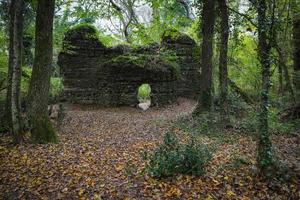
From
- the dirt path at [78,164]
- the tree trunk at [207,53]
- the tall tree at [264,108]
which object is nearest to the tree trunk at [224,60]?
the tree trunk at [207,53]

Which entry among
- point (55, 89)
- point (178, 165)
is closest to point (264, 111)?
point (178, 165)

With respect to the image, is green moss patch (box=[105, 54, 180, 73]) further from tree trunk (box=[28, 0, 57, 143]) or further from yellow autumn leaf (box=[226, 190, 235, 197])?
yellow autumn leaf (box=[226, 190, 235, 197])

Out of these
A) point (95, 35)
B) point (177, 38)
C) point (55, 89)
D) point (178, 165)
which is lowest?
point (178, 165)

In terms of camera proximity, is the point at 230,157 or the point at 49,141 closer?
the point at 230,157

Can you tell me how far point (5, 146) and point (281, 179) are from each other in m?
7.24

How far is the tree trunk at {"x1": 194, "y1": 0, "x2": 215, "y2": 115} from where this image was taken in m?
10.8

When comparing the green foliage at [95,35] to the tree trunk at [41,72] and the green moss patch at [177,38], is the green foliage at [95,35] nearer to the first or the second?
the green moss patch at [177,38]

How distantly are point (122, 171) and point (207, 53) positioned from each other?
6977mm

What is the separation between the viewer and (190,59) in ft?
66.2

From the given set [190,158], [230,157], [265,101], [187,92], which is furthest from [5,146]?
[187,92]

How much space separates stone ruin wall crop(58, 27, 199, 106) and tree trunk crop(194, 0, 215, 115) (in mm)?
5443

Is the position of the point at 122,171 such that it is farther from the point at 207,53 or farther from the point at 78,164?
the point at 207,53

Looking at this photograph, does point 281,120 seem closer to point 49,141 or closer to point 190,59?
point 49,141

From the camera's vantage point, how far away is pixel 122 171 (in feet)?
19.4
